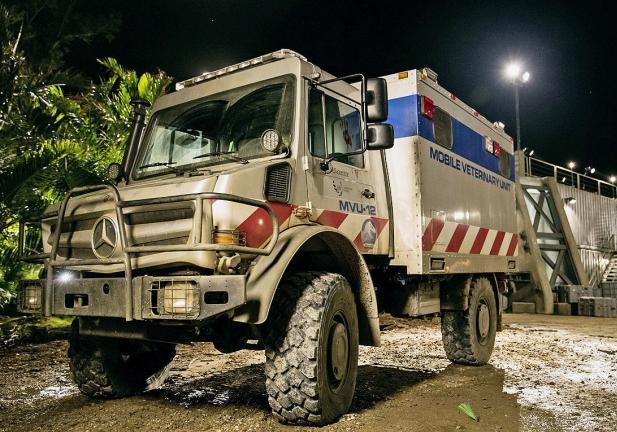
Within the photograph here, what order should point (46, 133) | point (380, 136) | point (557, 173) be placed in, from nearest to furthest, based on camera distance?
1. point (380, 136)
2. point (46, 133)
3. point (557, 173)

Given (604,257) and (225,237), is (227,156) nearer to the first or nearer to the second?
(225,237)

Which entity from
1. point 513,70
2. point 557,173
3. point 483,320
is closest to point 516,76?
point 513,70

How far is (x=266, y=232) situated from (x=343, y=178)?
43.5 inches

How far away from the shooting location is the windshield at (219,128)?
14.8 feet

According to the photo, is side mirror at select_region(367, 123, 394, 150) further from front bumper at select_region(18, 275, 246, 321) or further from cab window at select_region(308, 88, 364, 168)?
front bumper at select_region(18, 275, 246, 321)

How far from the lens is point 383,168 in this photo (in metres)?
5.58

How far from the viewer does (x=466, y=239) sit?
22.4 ft

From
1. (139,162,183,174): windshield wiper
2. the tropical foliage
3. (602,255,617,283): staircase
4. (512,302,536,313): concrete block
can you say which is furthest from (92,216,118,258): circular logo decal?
(602,255,617,283): staircase

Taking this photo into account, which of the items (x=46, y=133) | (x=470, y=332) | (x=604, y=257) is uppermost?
(x=46, y=133)

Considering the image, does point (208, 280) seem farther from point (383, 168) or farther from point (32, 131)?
point (32, 131)

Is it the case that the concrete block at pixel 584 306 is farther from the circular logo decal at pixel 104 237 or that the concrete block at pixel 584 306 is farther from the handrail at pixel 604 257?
the circular logo decal at pixel 104 237

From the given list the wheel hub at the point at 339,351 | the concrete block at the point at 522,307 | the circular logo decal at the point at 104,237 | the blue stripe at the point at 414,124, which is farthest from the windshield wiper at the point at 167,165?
the concrete block at the point at 522,307

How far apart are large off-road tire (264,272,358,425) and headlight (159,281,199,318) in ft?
2.48

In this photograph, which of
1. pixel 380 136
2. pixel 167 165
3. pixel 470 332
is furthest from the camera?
pixel 470 332
